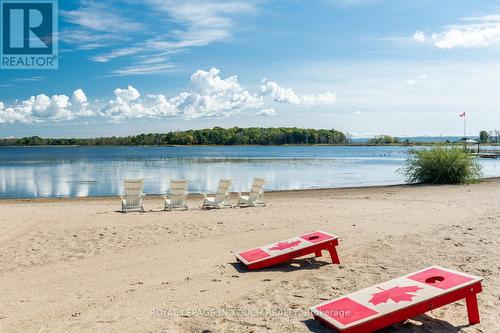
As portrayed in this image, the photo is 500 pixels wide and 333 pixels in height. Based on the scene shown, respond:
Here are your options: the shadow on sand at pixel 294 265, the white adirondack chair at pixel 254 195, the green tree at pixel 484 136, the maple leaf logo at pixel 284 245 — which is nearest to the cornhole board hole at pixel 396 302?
the shadow on sand at pixel 294 265

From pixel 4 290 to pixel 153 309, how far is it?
2134mm

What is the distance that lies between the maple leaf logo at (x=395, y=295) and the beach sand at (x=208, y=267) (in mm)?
302

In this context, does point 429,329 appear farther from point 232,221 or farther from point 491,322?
point 232,221

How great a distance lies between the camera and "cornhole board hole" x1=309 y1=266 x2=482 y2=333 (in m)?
4.58

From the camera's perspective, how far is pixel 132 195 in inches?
535

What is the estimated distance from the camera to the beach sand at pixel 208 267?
5047 millimetres

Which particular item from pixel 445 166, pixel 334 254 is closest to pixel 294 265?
pixel 334 254

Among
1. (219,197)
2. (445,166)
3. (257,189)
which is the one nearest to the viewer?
(219,197)

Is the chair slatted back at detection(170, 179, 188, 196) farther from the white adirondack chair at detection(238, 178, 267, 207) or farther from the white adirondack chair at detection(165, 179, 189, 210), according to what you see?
the white adirondack chair at detection(238, 178, 267, 207)

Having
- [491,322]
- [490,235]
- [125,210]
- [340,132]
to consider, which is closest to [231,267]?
[491,322]

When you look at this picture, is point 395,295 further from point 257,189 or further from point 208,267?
point 257,189

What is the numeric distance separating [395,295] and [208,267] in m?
2.95

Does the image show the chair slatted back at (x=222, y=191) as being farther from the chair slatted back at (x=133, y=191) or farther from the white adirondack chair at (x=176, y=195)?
the chair slatted back at (x=133, y=191)

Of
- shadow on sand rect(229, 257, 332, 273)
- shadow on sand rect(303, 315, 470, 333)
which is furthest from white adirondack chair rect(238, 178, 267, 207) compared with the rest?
shadow on sand rect(303, 315, 470, 333)
